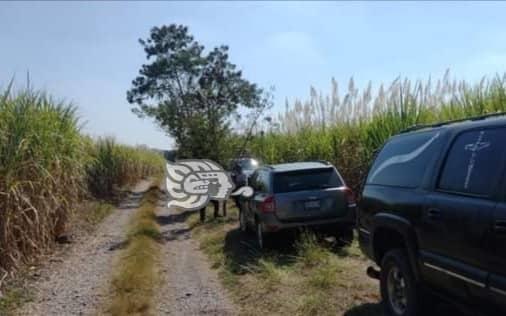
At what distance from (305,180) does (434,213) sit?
5.62 metres

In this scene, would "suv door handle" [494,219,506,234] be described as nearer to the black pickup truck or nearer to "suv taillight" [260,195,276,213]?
the black pickup truck

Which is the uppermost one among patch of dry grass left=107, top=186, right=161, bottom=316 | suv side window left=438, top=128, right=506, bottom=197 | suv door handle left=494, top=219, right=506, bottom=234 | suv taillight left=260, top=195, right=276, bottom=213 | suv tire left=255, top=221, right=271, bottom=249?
suv side window left=438, top=128, right=506, bottom=197

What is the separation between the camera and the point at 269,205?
33.1ft

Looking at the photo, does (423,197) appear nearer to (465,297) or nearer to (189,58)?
(465,297)

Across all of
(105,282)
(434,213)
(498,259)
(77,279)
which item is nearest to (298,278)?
(105,282)

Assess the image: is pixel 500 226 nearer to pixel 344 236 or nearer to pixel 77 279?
pixel 344 236

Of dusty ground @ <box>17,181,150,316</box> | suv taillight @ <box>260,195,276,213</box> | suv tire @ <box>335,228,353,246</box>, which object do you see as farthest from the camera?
suv tire @ <box>335,228,353,246</box>

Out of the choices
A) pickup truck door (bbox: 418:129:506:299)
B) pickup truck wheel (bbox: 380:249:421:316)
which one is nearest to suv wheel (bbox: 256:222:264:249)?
pickup truck wheel (bbox: 380:249:421:316)

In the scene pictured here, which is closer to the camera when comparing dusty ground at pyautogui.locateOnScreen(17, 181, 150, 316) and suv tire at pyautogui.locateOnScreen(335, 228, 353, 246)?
dusty ground at pyautogui.locateOnScreen(17, 181, 150, 316)

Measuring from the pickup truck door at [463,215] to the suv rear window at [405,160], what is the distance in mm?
390

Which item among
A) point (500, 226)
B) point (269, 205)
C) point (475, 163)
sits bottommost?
point (269, 205)

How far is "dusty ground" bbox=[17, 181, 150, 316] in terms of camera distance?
734 centimetres

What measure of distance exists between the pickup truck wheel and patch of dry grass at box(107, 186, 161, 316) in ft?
9.52

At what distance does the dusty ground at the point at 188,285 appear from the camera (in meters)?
7.13
